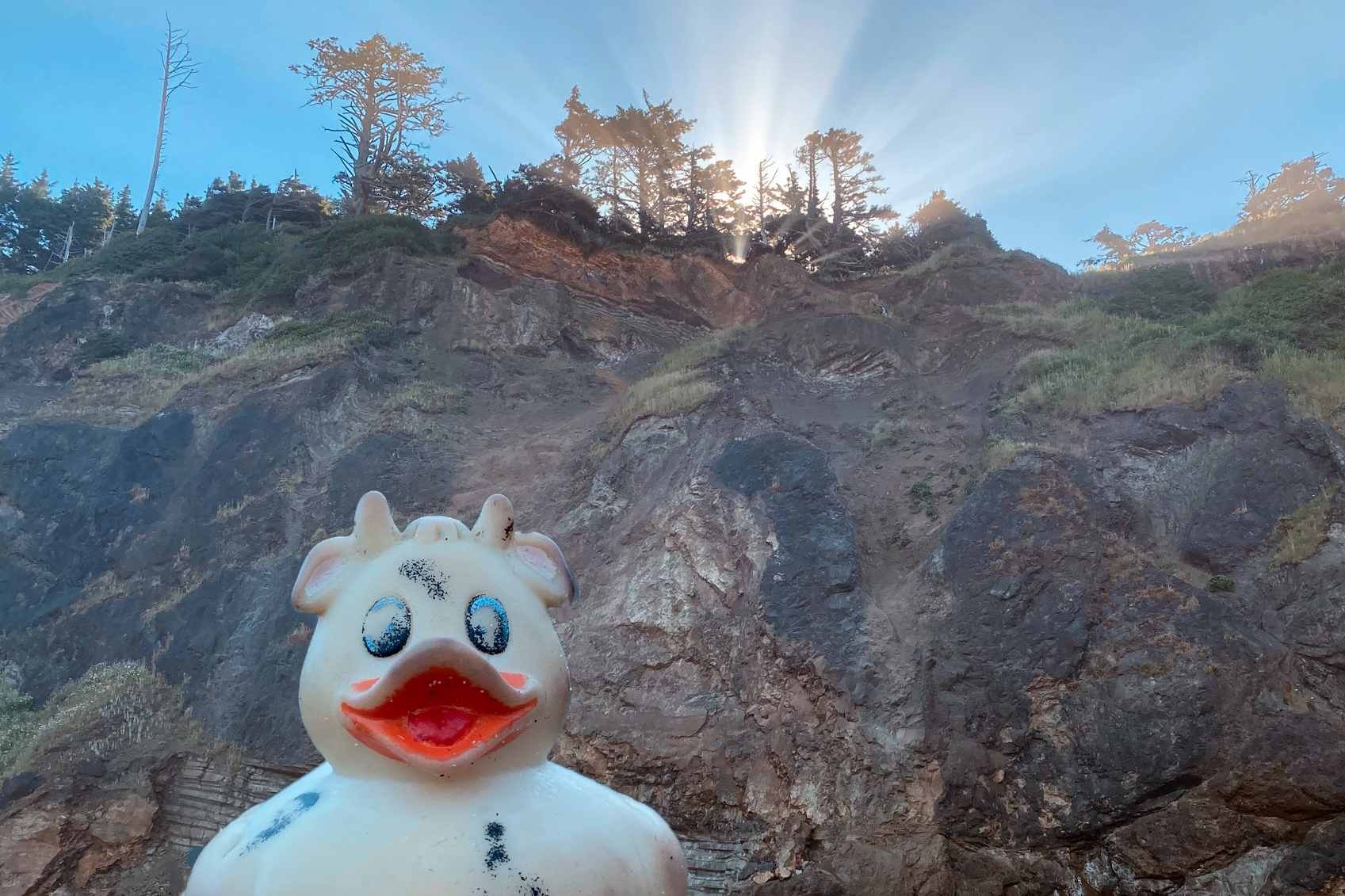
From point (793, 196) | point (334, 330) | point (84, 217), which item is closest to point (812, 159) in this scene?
point (793, 196)

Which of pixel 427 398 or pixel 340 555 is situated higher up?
pixel 427 398

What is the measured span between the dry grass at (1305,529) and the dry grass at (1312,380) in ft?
4.86

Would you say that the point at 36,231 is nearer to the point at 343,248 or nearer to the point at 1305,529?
the point at 343,248

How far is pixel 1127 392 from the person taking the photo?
12984 mm

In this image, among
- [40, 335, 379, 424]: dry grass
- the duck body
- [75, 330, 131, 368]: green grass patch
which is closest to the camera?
the duck body

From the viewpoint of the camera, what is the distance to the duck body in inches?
126

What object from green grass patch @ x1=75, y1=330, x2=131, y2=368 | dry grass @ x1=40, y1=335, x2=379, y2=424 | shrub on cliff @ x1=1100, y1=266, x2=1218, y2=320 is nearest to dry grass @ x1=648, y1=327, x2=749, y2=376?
dry grass @ x1=40, y1=335, x2=379, y2=424

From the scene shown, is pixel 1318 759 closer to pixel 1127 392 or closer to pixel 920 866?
pixel 920 866

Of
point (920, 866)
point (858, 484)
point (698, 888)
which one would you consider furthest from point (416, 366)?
point (920, 866)

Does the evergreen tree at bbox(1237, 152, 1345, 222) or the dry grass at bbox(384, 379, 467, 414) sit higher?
the evergreen tree at bbox(1237, 152, 1345, 222)

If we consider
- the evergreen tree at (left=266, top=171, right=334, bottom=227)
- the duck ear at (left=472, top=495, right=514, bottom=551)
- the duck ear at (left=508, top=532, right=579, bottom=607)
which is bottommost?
the duck ear at (left=508, top=532, right=579, bottom=607)

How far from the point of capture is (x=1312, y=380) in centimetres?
1151

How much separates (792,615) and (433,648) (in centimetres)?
769

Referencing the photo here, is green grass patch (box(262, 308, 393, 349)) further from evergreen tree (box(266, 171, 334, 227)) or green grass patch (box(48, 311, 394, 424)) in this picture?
evergreen tree (box(266, 171, 334, 227))
